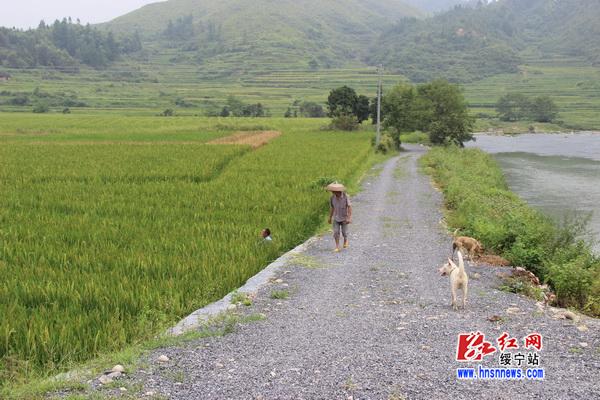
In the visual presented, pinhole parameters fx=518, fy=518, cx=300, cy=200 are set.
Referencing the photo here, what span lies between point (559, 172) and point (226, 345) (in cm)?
4416

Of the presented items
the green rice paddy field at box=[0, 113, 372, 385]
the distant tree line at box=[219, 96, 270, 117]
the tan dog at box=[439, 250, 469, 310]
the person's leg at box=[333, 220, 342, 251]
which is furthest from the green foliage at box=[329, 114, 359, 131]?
the tan dog at box=[439, 250, 469, 310]

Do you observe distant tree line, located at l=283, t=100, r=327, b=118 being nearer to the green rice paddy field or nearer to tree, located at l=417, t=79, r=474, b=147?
tree, located at l=417, t=79, r=474, b=147

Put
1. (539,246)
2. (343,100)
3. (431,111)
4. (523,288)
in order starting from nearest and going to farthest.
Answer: (523,288)
(539,246)
(431,111)
(343,100)

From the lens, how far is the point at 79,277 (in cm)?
942

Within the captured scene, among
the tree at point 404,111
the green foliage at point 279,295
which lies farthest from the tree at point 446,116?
the green foliage at point 279,295

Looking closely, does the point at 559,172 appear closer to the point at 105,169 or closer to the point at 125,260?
the point at 105,169

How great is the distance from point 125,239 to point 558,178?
3727cm

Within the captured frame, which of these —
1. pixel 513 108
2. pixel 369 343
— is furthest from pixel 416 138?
pixel 369 343

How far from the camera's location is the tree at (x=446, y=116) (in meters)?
64.2

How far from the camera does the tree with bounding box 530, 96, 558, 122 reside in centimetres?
12000

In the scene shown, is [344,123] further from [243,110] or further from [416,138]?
[243,110]

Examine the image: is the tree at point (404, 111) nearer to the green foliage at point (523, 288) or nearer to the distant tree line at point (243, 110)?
the distant tree line at point (243, 110)

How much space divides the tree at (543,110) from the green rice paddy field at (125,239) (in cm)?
10659

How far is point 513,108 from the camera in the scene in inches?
5039
